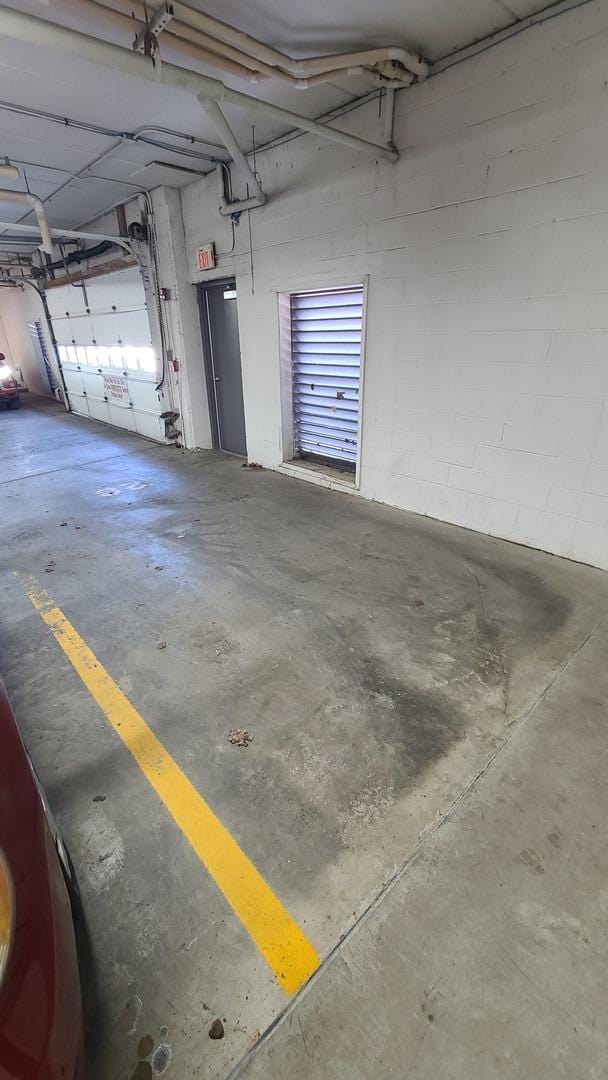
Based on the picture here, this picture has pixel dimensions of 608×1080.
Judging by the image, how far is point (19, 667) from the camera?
2656 mm

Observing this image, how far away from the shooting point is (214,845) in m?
1.71

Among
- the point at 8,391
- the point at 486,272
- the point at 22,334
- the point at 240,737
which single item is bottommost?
the point at 240,737

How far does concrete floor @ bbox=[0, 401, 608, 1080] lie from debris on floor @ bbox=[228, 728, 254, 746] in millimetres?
40

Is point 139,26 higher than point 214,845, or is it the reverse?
point 139,26

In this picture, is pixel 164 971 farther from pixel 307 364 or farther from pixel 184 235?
pixel 184 235

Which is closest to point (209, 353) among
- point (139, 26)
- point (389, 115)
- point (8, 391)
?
point (389, 115)

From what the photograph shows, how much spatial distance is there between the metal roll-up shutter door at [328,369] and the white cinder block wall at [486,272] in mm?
245

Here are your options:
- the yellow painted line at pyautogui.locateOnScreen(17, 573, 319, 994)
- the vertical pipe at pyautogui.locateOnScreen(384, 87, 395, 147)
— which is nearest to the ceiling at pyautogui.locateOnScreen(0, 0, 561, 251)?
the vertical pipe at pyautogui.locateOnScreen(384, 87, 395, 147)

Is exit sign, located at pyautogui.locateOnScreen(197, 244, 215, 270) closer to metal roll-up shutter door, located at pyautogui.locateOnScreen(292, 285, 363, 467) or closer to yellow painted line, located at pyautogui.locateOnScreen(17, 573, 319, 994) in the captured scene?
metal roll-up shutter door, located at pyautogui.locateOnScreen(292, 285, 363, 467)

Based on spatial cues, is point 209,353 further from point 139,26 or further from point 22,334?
point 22,334

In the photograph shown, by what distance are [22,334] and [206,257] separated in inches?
427

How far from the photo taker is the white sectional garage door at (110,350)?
7.39m

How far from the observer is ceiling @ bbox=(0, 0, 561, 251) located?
9.44 feet

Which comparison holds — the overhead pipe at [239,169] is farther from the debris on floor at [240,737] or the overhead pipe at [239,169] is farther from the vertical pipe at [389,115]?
the debris on floor at [240,737]
